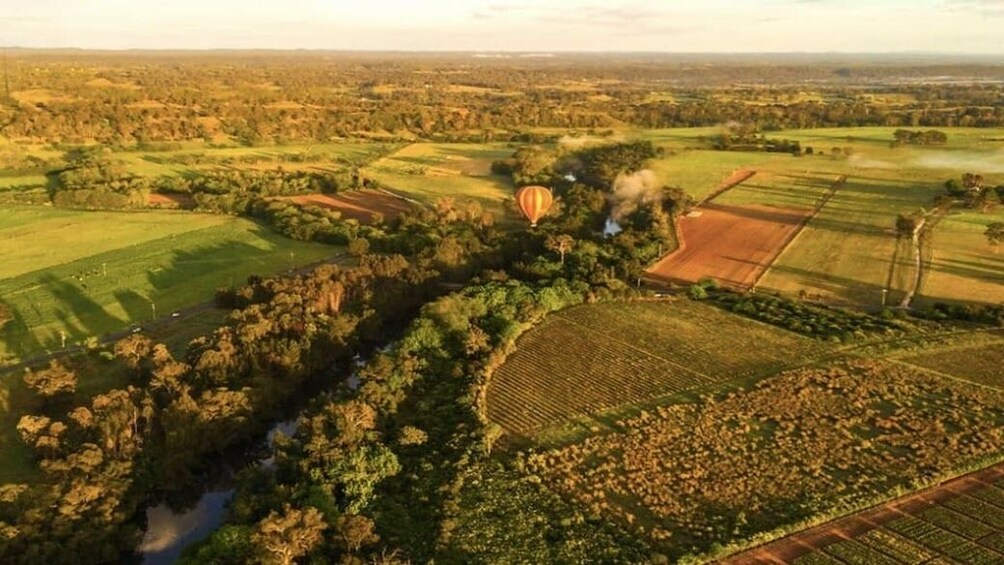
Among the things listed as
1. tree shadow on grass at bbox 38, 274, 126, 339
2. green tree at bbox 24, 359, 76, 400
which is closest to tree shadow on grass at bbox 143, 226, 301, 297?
tree shadow on grass at bbox 38, 274, 126, 339

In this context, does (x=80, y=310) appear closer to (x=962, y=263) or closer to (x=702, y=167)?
(x=962, y=263)

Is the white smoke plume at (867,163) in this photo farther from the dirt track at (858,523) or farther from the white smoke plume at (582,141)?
the dirt track at (858,523)

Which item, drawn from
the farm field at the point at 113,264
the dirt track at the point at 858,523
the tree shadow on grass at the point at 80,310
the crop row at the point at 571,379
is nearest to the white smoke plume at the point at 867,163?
the crop row at the point at 571,379

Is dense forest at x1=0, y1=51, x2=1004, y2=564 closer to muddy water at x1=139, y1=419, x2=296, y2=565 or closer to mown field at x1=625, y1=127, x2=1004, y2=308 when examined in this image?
muddy water at x1=139, y1=419, x2=296, y2=565

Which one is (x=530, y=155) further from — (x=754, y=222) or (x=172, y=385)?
(x=172, y=385)

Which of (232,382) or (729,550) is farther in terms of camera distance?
(232,382)

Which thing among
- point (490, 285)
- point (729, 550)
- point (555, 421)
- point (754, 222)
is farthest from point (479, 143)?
point (729, 550)

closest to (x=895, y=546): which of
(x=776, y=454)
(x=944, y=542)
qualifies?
(x=944, y=542)
